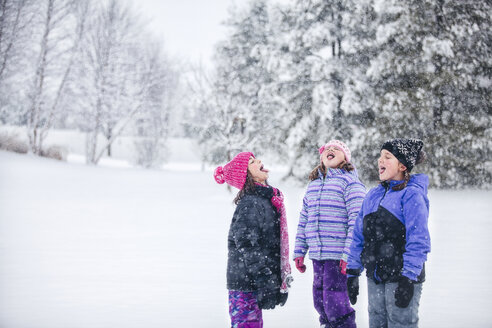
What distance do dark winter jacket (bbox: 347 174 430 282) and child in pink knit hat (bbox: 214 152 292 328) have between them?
59cm

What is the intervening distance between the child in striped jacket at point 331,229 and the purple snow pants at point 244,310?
589mm

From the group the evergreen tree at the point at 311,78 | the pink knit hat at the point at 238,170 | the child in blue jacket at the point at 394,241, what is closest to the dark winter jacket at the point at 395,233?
the child in blue jacket at the point at 394,241

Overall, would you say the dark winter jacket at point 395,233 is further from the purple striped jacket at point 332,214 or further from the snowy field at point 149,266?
the snowy field at point 149,266

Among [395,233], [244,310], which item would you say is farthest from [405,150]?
[244,310]

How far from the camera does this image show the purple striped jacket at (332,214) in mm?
3688

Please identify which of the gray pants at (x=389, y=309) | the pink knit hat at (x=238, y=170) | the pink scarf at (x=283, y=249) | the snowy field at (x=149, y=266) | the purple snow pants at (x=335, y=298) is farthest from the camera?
the snowy field at (x=149, y=266)

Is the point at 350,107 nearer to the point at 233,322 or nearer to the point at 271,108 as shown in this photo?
the point at 271,108

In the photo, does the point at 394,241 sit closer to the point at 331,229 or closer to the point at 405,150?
the point at 405,150

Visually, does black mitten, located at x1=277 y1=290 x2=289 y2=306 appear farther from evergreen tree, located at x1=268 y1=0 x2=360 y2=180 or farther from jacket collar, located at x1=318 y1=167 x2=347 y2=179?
evergreen tree, located at x1=268 y1=0 x2=360 y2=180

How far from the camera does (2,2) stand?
803 inches

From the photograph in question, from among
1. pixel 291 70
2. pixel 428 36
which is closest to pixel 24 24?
pixel 291 70

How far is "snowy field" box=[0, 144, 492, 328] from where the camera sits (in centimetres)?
461

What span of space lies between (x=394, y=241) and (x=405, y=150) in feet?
2.15

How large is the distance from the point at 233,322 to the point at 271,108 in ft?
75.7
